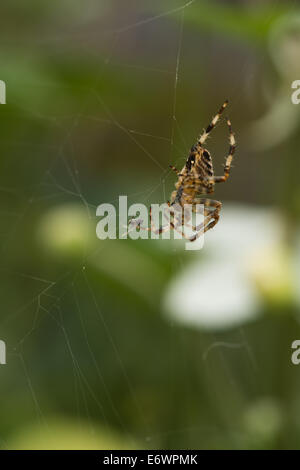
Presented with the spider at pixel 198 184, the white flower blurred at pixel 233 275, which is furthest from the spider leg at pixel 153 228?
the white flower blurred at pixel 233 275

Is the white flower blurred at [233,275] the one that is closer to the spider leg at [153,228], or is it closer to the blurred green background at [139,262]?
the blurred green background at [139,262]

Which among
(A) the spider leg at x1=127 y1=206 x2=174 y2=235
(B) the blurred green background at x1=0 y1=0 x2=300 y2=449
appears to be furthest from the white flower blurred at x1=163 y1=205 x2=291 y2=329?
(A) the spider leg at x1=127 y1=206 x2=174 y2=235

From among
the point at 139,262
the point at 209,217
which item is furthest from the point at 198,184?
the point at 139,262

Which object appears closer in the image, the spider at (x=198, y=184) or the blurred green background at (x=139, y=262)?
the blurred green background at (x=139, y=262)

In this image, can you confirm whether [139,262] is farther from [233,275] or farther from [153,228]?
[233,275]

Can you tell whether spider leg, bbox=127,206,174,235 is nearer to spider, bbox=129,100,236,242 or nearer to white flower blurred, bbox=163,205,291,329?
spider, bbox=129,100,236,242

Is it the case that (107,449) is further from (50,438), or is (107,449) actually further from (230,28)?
(230,28)

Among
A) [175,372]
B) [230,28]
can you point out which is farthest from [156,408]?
[230,28]
